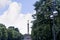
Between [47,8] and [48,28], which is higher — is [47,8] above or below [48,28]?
above

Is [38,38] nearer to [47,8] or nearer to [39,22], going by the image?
[39,22]

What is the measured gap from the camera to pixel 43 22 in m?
51.3

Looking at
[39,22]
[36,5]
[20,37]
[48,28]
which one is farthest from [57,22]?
[20,37]

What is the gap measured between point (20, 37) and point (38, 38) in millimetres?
95709

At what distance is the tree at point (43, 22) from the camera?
161ft

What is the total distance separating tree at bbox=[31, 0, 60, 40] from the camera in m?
49.0

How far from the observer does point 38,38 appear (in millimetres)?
52438

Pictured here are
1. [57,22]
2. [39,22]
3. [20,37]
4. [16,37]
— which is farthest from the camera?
[20,37]

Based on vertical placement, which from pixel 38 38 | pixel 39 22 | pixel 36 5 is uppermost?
pixel 36 5

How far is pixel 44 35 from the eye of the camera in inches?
1969

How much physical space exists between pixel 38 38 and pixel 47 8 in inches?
270

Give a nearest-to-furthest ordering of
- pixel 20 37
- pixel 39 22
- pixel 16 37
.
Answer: pixel 39 22 < pixel 16 37 < pixel 20 37

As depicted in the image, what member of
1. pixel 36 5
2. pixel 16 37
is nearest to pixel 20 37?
pixel 16 37

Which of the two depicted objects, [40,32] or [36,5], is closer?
[40,32]
